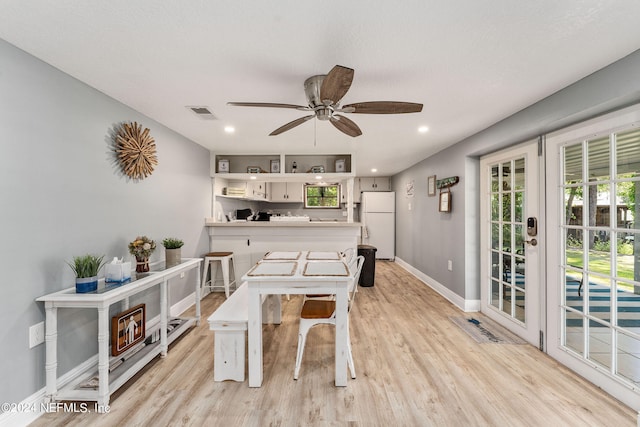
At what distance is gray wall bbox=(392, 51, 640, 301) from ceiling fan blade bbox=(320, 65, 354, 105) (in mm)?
1659

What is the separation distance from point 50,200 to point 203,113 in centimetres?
135

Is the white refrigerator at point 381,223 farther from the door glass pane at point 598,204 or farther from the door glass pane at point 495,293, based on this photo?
the door glass pane at point 598,204

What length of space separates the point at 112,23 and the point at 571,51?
2486 mm

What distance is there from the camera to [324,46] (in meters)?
1.55

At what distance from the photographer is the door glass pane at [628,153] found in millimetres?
1715

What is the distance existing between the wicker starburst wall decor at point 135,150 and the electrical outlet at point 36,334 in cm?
126

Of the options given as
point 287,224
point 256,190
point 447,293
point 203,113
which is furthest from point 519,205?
point 256,190

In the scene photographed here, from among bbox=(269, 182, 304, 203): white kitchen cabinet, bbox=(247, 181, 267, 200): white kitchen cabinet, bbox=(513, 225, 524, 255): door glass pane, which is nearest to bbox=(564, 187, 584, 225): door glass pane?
bbox=(513, 225, 524, 255): door glass pane

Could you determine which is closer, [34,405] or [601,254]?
[34,405]

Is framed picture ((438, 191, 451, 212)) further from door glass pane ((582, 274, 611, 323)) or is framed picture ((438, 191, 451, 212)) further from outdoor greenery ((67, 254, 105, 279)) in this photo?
outdoor greenery ((67, 254, 105, 279))

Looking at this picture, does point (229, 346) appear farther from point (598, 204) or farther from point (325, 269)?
point (598, 204)

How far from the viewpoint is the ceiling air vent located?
2.48 meters

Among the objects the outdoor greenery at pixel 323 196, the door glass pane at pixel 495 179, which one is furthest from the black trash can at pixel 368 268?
the outdoor greenery at pixel 323 196

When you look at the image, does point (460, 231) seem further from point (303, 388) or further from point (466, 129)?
point (303, 388)
